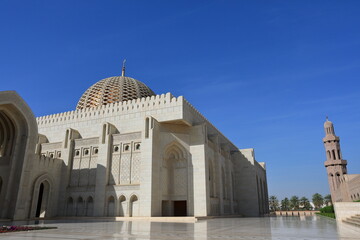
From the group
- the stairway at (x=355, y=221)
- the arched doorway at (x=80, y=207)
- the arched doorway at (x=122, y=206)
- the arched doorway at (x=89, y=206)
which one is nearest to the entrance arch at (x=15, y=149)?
the arched doorway at (x=80, y=207)

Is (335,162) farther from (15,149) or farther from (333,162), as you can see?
(15,149)

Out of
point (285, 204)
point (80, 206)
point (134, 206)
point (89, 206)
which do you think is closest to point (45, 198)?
point (80, 206)

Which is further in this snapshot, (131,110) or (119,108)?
(119,108)

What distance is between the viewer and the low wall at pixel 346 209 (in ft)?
41.8

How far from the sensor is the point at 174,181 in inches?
741

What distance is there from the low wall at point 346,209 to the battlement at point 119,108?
11.0 m

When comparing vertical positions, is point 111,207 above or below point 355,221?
above

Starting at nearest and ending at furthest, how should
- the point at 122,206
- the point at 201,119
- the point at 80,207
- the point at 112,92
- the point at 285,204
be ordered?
the point at 122,206
the point at 80,207
the point at 201,119
the point at 112,92
the point at 285,204

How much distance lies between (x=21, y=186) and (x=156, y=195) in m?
7.79

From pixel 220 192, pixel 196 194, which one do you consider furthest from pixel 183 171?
pixel 220 192

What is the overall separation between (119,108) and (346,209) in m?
16.0

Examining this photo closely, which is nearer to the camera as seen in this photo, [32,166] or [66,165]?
[32,166]

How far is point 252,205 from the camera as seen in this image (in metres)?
27.5

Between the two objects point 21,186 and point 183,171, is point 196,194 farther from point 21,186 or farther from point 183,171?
point 21,186
